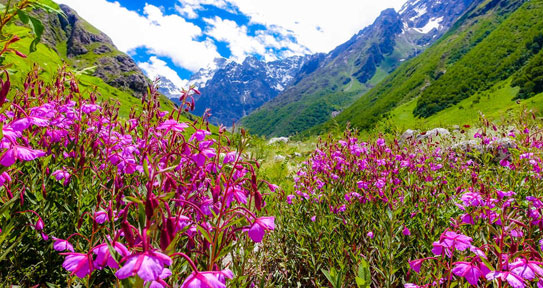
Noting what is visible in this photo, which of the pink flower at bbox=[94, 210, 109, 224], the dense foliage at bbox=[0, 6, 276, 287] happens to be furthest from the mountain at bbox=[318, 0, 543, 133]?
the pink flower at bbox=[94, 210, 109, 224]

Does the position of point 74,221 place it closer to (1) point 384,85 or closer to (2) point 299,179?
(2) point 299,179

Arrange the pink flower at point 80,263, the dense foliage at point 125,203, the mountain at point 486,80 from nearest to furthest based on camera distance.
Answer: the dense foliage at point 125,203 < the pink flower at point 80,263 < the mountain at point 486,80

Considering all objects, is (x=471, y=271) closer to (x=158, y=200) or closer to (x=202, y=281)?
(x=202, y=281)

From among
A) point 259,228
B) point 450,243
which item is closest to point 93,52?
point 259,228

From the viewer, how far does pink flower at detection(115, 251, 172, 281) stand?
2.36 ft

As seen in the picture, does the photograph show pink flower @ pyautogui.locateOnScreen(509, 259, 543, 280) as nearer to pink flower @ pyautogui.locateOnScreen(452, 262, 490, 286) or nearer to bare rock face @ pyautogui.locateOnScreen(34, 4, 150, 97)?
pink flower @ pyautogui.locateOnScreen(452, 262, 490, 286)

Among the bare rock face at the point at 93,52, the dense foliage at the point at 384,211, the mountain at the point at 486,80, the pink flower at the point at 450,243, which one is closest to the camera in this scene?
the pink flower at the point at 450,243

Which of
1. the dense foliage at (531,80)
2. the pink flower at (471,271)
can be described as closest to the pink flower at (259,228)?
the pink flower at (471,271)

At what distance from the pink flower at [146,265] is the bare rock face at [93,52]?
268 feet

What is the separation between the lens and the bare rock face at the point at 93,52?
76812 mm

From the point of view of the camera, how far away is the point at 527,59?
58.1 metres

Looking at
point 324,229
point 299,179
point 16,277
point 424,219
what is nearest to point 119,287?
point 16,277

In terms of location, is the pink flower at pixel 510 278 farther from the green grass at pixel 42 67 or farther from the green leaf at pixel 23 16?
the green leaf at pixel 23 16

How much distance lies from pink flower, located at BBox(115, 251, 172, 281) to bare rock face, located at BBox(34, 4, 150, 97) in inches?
3219
